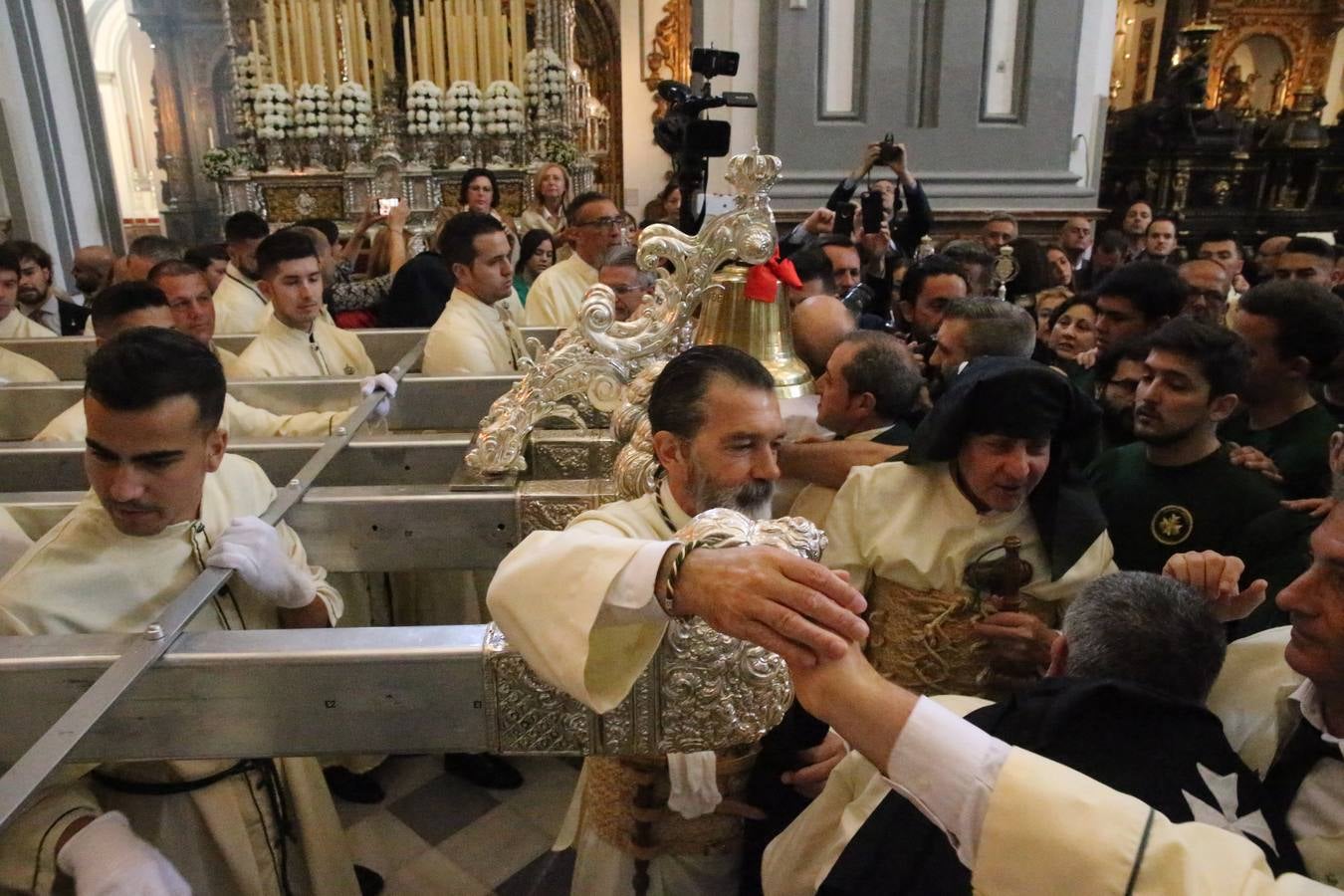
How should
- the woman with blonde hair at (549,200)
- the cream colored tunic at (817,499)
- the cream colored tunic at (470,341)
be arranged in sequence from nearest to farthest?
1. the cream colored tunic at (817,499)
2. the cream colored tunic at (470,341)
3. the woman with blonde hair at (549,200)

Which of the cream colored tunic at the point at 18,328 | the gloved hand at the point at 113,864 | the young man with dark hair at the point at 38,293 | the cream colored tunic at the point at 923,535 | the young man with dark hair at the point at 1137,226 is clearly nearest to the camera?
the gloved hand at the point at 113,864

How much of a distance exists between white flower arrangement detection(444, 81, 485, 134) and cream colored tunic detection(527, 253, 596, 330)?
420 cm

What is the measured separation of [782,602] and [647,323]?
151cm

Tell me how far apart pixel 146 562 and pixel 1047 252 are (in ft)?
15.0

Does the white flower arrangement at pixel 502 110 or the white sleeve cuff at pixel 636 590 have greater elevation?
the white flower arrangement at pixel 502 110

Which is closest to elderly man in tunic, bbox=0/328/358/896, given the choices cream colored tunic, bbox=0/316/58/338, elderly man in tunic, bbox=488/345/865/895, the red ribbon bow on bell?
elderly man in tunic, bbox=488/345/865/895

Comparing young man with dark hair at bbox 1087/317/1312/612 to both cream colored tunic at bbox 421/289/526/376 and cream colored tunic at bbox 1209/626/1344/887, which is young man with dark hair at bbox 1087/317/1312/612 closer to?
cream colored tunic at bbox 1209/626/1344/887

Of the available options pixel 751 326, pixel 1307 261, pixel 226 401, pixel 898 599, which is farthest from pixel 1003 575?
pixel 1307 261

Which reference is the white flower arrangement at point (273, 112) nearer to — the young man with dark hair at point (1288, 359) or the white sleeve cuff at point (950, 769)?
the young man with dark hair at point (1288, 359)

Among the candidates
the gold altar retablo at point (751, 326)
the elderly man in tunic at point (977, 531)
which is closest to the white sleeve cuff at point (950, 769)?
the elderly man in tunic at point (977, 531)

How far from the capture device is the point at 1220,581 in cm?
138

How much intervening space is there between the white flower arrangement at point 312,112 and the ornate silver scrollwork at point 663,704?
7.93 metres

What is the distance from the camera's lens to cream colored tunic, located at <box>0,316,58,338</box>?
14.1ft

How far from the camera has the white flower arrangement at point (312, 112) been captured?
311 inches
